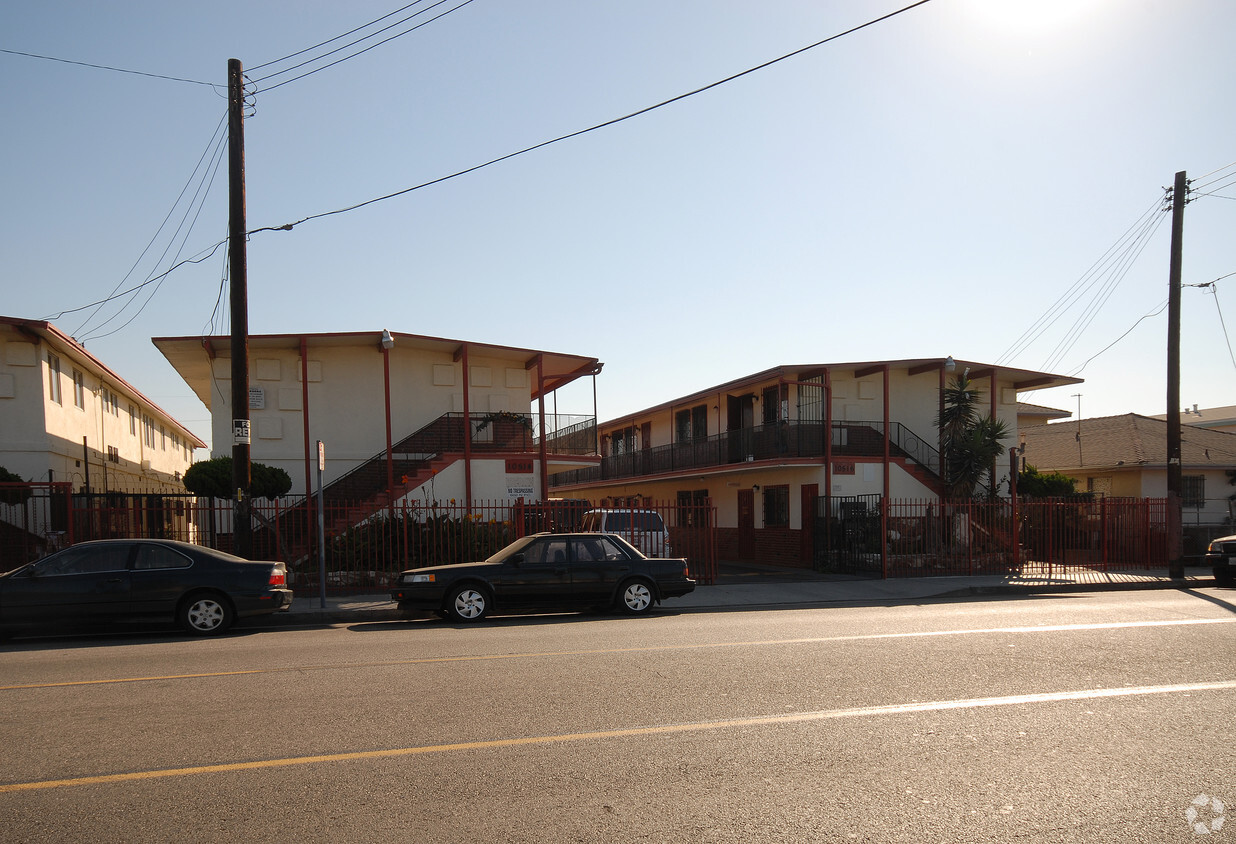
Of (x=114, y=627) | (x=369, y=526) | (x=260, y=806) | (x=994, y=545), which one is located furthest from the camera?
(x=994, y=545)

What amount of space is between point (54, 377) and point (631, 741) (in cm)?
2040

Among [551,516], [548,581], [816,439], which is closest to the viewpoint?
[548,581]

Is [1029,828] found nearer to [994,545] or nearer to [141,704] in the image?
[141,704]

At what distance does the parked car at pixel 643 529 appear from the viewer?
61.0 feet

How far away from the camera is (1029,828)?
434 centimetres

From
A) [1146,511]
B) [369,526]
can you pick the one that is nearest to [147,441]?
[369,526]

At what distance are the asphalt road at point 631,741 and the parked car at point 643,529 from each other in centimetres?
851

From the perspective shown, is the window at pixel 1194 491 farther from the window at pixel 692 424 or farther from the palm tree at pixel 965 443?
the window at pixel 692 424

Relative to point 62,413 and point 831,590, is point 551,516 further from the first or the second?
point 62,413

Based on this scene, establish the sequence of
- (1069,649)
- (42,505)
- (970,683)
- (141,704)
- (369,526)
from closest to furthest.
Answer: (141,704)
(970,683)
(1069,649)
(369,526)
(42,505)

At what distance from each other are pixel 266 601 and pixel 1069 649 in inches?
381

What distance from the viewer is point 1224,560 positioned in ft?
59.8

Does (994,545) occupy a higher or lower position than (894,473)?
lower

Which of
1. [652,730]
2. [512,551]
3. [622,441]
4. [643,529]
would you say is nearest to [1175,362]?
[643,529]
